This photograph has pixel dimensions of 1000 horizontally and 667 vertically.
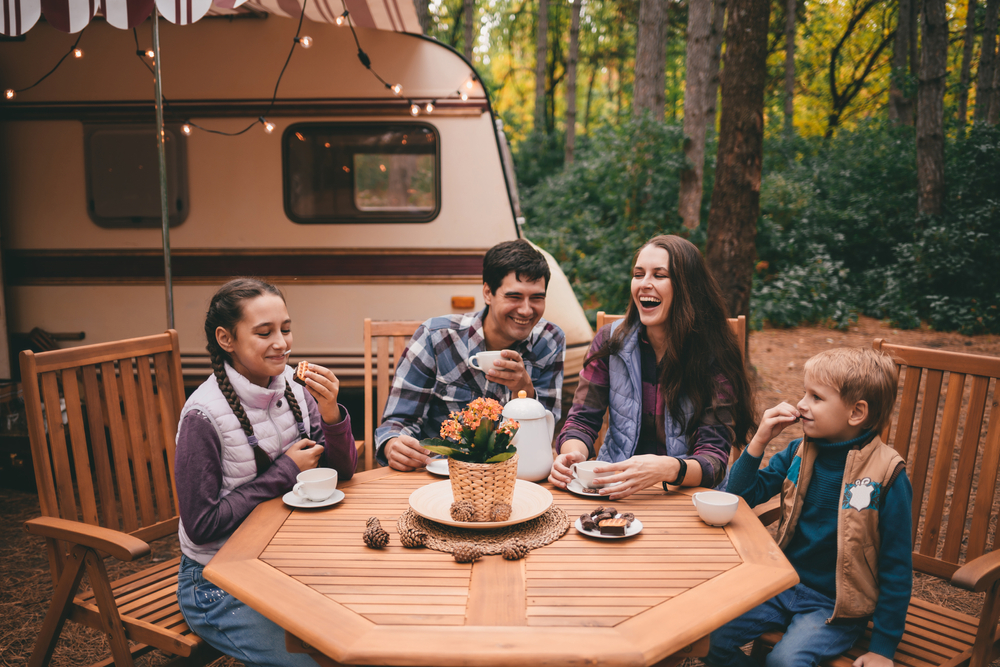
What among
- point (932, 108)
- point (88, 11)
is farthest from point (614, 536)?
point (932, 108)

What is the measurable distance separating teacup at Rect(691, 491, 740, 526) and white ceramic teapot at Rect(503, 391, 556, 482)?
53cm

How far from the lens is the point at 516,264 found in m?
2.67

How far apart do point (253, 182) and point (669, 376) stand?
11.9 feet

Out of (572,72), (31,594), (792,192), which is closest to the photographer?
(31,594)

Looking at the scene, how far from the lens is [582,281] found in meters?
10.8

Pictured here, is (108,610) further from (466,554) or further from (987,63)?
(987,63)

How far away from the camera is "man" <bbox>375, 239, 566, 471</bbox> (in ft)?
8.81

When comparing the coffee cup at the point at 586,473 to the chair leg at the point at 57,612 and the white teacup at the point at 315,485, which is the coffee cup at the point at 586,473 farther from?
the chair leg at the point at 57,612

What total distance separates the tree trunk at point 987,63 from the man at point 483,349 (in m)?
14.0

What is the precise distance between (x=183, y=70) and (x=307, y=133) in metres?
0.97

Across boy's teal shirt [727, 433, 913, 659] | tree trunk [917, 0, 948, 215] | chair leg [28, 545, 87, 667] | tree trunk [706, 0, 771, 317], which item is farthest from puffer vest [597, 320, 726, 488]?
tree trunk [917, 0, 948, 215]

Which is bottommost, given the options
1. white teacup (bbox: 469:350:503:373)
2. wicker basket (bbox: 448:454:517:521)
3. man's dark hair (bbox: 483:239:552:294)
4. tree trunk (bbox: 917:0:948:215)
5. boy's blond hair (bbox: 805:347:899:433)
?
wicker basket (bbox: 448:454:517:521)

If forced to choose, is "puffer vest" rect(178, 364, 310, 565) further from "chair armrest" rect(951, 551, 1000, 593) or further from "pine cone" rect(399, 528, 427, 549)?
"chair armrest" rect(951, 551, 1000, 593)

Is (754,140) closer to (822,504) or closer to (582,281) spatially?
(822,504)
